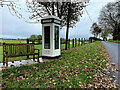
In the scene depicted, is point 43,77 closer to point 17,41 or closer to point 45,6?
point 17,41

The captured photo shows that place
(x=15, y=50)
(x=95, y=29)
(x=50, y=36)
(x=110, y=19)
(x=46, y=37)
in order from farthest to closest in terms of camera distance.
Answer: (x=95, y=29) → (x=110, y=19) → (x=46, y=37) → (x=50, y=36) → (x=15, y=50)

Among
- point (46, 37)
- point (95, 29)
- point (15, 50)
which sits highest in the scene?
point (95, 29)

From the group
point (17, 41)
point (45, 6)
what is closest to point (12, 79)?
point (17, 41)

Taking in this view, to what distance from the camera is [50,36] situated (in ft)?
22.7

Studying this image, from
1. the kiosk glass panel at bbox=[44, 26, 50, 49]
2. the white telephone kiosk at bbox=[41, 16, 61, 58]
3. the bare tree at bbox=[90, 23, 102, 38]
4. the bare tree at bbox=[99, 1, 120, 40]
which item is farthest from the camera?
the bare tree at bbox=[90, 23, 102, 38]

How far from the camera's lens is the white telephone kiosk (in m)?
6.80

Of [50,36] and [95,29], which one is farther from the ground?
[95,29]

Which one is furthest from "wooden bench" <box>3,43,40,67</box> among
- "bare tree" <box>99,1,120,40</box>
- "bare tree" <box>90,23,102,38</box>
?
"bare tree" <box>90,23,102,38</box>

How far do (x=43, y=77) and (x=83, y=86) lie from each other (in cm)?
150

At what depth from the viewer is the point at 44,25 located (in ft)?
23.2

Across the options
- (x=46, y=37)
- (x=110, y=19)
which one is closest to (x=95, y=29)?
(x=110, y=19)

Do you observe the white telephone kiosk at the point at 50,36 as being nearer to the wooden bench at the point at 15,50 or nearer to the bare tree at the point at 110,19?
the wooden bench at the point at 15,50

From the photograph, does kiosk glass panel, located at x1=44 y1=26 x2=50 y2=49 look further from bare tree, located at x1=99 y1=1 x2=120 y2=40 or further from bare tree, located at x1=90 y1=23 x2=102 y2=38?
bare tree, located at x1=90 y1=23 x2=102 y2=38

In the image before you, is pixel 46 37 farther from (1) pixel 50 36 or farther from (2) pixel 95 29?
(2) pixel 95 29
